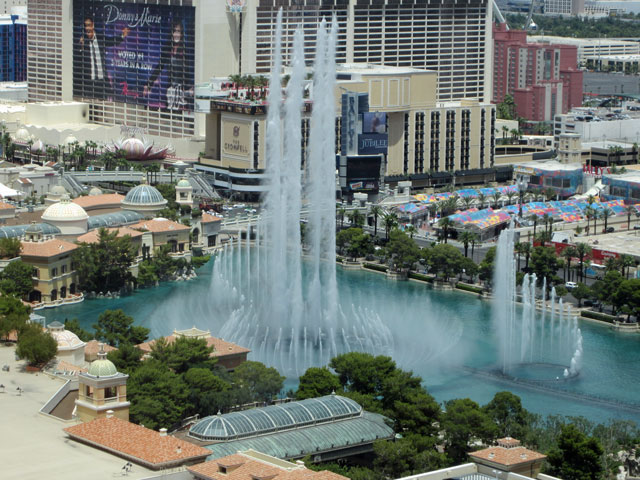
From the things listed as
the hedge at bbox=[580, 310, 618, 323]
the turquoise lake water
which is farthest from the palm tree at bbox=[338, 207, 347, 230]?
the hedge at bbox=[580, 310, 618, 323]

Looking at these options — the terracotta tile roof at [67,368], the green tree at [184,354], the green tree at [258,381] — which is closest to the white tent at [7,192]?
the green tree at [184,354]

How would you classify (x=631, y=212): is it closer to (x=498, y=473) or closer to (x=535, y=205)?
(x=535, y=205)

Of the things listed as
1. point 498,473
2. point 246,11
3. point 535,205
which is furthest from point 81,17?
point 498,473

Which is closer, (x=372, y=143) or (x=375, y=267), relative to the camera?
(x=375, y=267)

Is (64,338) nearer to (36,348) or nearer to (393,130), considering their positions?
(36,348)

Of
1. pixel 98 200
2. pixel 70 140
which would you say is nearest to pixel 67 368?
pixel 98 200

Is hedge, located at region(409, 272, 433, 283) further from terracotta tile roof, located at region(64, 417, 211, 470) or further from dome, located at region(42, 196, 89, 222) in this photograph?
terracotta tile roof, located at region(64, 417, 211, 470)
